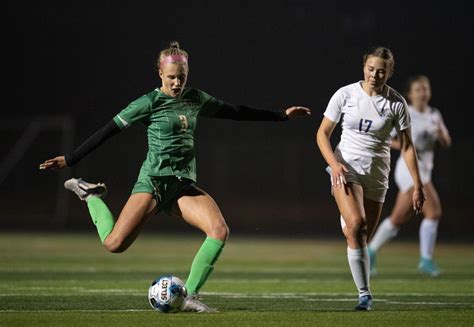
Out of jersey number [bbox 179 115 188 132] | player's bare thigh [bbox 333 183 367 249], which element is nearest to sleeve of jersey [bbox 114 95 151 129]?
jersey number [bbox 179 115 188 132]

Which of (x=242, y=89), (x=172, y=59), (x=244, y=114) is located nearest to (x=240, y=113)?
(x=244, y=114)

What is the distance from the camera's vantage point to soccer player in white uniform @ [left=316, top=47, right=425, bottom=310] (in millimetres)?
8828

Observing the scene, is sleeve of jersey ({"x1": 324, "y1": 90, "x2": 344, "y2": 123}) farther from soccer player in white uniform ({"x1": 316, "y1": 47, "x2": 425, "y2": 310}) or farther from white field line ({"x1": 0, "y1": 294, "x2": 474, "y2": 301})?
white field line ({"x1": 0, "y1": 294, "x2": 474, "y2": 301})

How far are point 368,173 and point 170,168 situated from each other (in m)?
1.72

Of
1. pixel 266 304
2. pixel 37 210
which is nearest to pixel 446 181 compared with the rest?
pixel 37 210

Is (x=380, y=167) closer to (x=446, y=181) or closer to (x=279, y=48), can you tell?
(x=446, y=181)

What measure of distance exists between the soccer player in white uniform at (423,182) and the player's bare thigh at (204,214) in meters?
5.62

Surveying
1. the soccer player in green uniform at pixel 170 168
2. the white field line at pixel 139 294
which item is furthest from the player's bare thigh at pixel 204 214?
the white field line at pixel 139 294

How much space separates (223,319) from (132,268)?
674 centimetres

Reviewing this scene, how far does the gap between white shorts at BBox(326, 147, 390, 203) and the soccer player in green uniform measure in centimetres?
129

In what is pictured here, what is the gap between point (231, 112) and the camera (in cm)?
884

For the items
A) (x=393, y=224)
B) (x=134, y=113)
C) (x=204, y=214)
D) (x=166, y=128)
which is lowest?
(x=393, y=224)

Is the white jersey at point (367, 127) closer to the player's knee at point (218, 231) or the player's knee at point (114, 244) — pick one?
the player's knee at point (218, 231)

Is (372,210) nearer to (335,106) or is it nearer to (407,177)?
(335,106)
